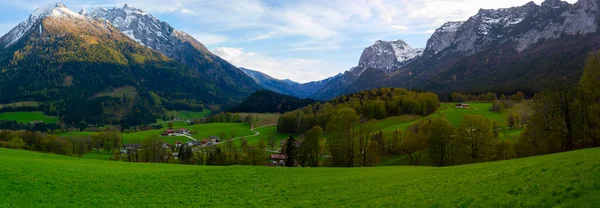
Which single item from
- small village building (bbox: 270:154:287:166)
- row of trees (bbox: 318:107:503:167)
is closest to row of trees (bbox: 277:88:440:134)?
small village building (bbox: 270:154:287:166)

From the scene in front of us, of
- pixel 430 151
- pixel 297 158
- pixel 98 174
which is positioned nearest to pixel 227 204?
pixel 98 174

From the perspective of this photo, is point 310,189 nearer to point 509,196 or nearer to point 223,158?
point 509,196

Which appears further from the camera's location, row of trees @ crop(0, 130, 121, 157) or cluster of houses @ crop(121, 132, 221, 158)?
cluster of houses @ crop(121, 132, 221, 158)

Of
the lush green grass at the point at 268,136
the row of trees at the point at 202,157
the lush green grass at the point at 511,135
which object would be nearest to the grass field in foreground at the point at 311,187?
the row of trees at the point at 202,157

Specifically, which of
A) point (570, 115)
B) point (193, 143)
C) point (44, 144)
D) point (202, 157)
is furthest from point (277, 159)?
point (44, 144)

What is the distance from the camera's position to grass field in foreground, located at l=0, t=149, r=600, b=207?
20062mm

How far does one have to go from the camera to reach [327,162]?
8300 centimetres

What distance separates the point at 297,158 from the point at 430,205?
208ft

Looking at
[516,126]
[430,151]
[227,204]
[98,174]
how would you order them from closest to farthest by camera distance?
[227,204] → [98,174] → [430,151] → [516,126]

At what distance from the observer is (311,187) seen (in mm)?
34969

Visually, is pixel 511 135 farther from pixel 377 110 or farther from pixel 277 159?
pixel 377 110

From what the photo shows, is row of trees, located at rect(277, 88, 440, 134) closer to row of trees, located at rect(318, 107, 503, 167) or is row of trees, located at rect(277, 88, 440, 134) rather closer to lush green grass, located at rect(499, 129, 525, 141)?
lush green grass, located at rect(499, 129, 525, 141)

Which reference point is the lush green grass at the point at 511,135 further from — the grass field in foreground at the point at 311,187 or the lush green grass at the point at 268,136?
the lush green grass at the point at 268,136

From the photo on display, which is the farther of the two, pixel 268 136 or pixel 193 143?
pixel 268 136
